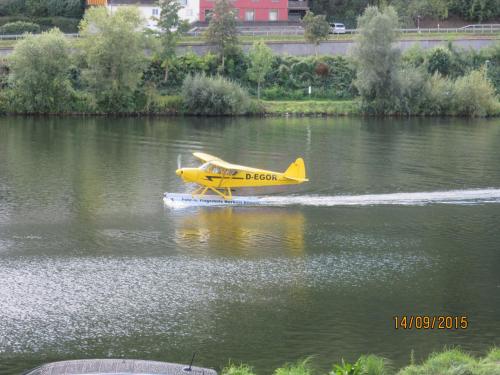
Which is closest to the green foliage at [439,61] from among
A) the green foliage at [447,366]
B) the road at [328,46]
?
the road at [328,46]

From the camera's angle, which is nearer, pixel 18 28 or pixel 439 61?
pixel 439 61

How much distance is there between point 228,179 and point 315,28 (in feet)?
170

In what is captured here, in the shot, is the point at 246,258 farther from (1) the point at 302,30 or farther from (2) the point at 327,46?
(1) the point at 302,30

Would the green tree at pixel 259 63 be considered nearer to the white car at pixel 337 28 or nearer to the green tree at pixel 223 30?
the green tree at pixel 223 30

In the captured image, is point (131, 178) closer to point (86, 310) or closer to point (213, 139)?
point (213, 139)

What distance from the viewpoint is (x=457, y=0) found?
342 feet

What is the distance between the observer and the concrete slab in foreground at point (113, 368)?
18.9 m

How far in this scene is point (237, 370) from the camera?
21672mm

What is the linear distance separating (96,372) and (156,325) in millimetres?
7042

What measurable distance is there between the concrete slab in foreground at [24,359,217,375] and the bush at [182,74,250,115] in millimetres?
62320

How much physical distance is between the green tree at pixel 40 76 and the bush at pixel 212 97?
11.9 m

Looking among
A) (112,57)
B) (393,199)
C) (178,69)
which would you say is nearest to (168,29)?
(178,69)

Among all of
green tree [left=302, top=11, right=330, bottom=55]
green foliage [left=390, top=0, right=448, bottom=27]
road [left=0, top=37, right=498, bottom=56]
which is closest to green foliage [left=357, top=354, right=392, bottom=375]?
green tree [left=302, top=11, right=330, bottom=55]

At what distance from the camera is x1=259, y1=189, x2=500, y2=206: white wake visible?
1655 inches
